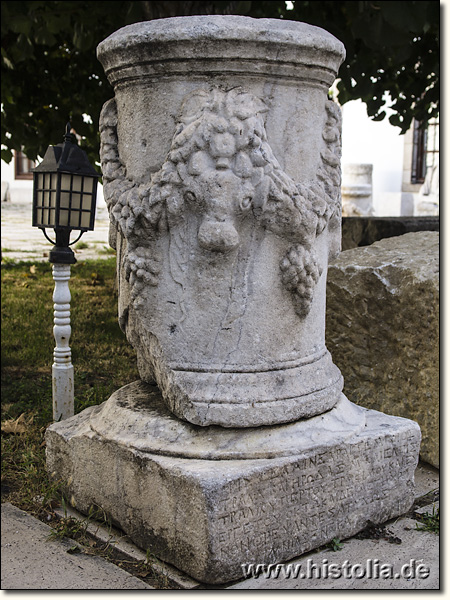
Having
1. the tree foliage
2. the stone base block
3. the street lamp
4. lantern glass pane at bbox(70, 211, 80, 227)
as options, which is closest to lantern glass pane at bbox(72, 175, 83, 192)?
the street lamp

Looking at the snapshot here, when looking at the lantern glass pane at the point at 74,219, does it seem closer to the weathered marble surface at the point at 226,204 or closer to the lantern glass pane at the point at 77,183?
the lantern glass pane at the point at 77,183

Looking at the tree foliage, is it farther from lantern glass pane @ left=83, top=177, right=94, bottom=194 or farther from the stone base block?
the stone base block

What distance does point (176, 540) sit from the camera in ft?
8.46

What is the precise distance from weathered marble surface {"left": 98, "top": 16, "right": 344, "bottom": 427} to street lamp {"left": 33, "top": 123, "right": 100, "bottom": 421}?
0.83 meters

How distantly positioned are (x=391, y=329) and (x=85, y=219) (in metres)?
1.64

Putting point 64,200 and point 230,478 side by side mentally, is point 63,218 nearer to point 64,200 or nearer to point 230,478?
point 64,200

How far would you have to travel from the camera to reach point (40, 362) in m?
5.06

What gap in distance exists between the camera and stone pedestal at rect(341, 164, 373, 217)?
1470cm

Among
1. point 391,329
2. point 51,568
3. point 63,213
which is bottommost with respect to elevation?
point 51,568

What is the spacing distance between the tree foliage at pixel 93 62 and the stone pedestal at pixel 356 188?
777cm

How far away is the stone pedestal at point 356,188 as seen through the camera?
48.2 feet

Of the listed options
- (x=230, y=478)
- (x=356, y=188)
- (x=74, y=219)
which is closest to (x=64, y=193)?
(x=74, y=219)

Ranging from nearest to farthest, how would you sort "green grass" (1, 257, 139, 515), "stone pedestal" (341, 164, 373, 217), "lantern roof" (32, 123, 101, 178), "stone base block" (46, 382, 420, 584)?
1. "stone base block" (46, 382, 420, 584)
2. "green grass" (1, 257, 139, 515)
3. "lantern roof" (32, 123, 101, 178)
4. "stone pedestal" (341, 164, 373, 217)

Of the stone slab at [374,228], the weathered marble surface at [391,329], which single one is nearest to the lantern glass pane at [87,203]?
the weathered marble surface at [391,329]
